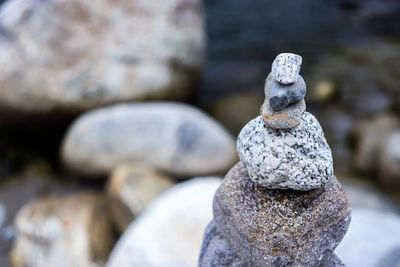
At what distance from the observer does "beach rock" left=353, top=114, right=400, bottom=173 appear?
5.30 metres

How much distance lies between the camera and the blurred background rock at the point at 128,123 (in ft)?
13.1

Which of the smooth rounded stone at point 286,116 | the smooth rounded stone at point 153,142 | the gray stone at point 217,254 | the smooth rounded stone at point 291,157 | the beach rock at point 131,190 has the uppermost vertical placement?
the smooth rounded stone at point 286,116

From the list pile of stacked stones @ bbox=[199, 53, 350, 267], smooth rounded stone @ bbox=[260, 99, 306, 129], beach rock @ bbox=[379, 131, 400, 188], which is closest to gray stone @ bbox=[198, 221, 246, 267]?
pile of stacked stones @ bbox=[199, 53, 350, 267]

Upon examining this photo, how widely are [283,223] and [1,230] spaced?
387cm

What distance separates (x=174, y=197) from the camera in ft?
11.1

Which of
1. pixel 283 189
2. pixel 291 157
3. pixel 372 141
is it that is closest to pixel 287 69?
pixel 291 157

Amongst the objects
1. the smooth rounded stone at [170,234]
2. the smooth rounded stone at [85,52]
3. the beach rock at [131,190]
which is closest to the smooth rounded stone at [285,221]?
the smooth rounded stone at [170,234]

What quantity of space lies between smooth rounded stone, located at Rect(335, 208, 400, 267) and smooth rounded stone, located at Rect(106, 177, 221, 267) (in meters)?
0.98

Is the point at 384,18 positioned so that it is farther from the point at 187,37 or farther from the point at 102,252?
the point at 102,252

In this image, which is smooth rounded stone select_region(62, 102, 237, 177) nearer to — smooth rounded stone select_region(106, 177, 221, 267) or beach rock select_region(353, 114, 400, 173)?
smooth rounded stone select_region(106, 177, 221, 267)

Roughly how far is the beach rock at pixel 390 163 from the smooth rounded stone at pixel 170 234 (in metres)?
2.43

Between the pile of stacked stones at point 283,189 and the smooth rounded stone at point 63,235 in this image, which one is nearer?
the pile of stacked stones at point 283,189

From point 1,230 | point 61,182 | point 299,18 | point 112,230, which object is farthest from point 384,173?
point 299,18

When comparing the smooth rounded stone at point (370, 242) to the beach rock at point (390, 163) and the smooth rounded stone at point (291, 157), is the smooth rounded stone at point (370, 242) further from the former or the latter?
the beach rock at point (390, 163)
